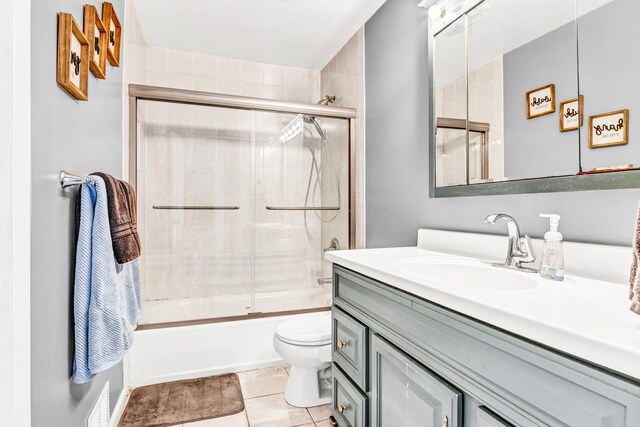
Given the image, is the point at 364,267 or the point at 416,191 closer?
the point at 364,267

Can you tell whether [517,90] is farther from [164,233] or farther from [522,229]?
[164,233]

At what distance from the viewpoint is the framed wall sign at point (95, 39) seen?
1177 millimetres

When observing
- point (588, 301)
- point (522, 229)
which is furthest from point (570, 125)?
point (588, 301)

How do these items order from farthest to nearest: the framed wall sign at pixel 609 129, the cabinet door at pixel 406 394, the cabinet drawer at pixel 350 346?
1. the cabinet drawer at pixel 350 346
2. the framed wall sign at pixel 609 129
3. the cabinet door at pixel 406 394

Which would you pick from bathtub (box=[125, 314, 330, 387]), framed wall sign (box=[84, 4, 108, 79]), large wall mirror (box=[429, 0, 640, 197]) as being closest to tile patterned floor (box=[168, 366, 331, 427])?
bathtub (box=[125, 314, 330, 387])

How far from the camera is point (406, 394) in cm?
94

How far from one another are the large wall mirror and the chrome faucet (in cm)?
15

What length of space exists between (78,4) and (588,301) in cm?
177

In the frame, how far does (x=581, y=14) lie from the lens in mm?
970

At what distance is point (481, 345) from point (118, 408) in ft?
5.86

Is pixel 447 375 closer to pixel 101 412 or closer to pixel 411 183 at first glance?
pixel 411 183

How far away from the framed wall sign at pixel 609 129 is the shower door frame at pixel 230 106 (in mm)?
1591

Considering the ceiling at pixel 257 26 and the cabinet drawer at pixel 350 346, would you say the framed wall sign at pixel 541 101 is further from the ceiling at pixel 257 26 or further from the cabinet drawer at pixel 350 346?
the ceiling at pixel 257 26

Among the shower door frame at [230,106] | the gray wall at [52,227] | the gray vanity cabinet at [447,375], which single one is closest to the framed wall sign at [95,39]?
the gray wall at [52,227]
